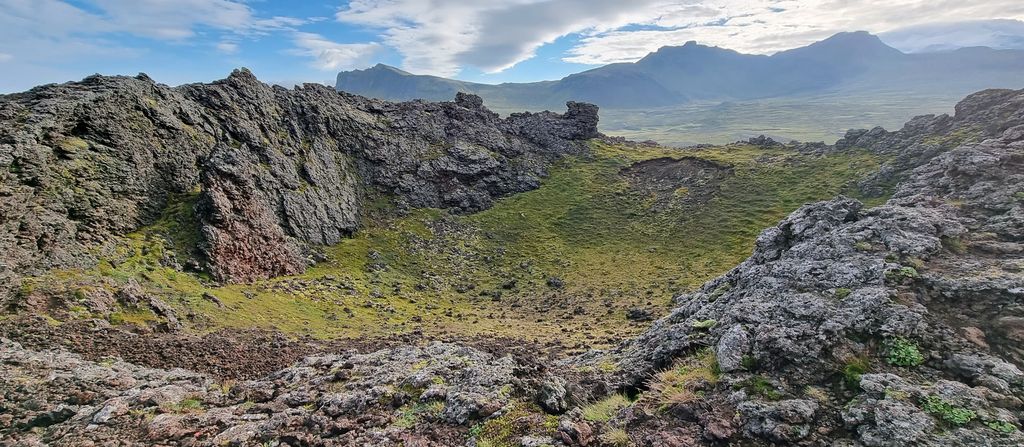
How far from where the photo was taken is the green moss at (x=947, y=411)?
29.3 ft

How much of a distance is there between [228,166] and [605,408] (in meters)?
46.0

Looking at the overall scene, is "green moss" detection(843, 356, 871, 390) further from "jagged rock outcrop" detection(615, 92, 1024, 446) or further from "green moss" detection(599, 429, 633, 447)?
"green moss" detection(599, 429, 633, 447)

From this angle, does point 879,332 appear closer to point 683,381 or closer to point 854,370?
point 854,370

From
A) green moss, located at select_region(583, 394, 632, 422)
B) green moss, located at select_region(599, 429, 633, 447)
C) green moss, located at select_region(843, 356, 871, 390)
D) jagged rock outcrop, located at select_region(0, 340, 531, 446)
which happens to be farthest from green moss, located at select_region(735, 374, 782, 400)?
jagged rock outcrop, located at select_region(0, 340, 531, 446)

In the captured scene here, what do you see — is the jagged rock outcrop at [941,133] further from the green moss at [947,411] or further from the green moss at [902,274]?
the green moss at [947,411]

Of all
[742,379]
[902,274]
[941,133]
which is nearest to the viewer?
[742,379]

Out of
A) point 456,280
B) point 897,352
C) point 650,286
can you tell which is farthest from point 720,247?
point 897,352

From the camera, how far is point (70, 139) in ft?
123

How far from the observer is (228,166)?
45312 millimetres

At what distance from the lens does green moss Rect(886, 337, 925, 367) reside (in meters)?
10.6

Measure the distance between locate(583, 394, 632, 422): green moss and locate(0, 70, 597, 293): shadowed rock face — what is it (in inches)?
1101

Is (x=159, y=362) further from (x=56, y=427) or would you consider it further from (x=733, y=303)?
(x=733, y=303)

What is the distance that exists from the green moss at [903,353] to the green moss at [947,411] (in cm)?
118

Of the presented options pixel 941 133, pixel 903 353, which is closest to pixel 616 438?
pixel 903 353
